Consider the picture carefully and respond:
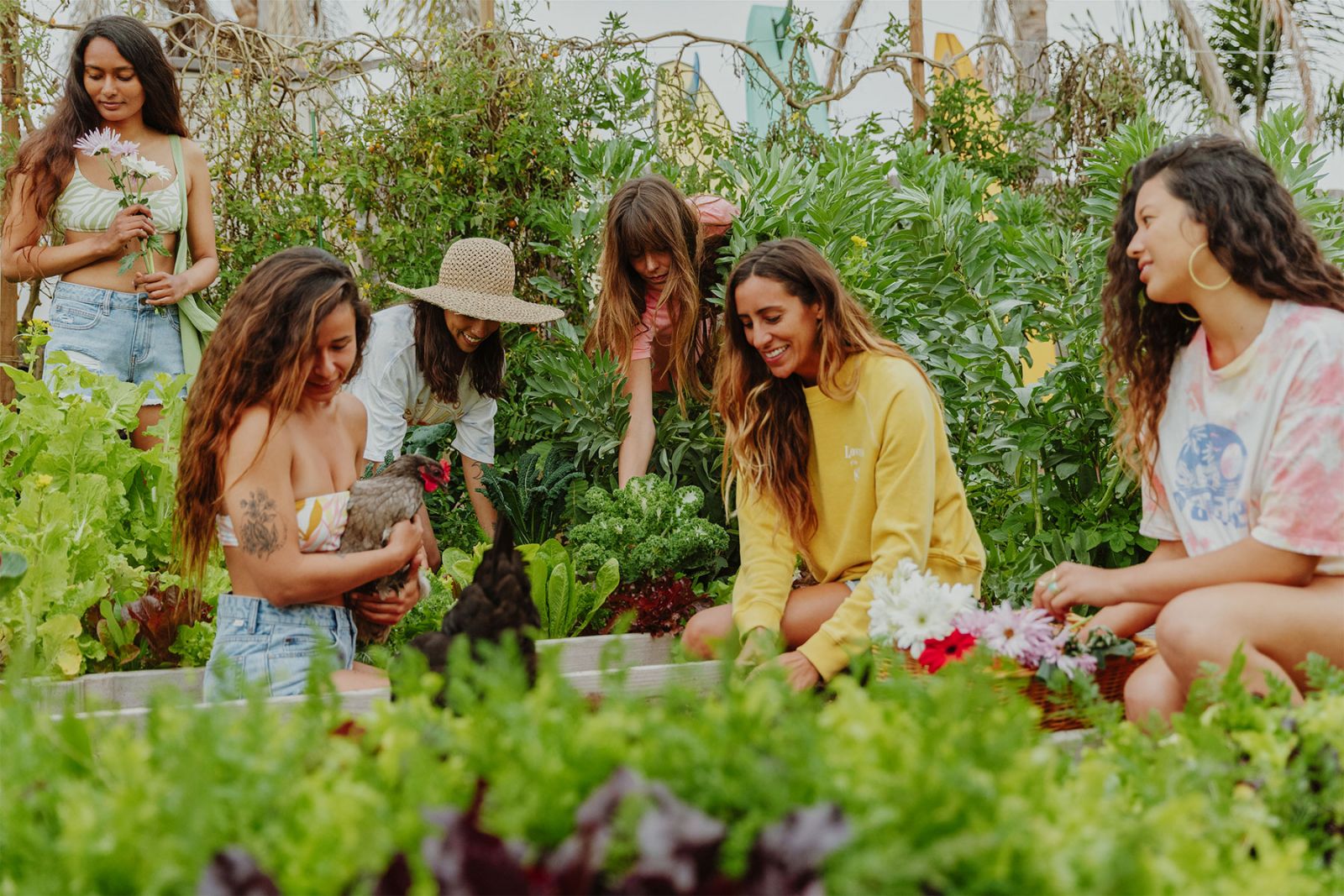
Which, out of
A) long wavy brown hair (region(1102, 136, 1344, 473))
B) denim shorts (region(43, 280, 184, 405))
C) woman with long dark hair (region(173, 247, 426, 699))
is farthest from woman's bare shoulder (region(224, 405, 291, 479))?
long wavy brown hair (region(1102, 136, 1344, 473))

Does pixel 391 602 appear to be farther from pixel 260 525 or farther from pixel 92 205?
pixel 92 205

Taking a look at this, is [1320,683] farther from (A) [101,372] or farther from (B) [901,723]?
(A) [101,372]

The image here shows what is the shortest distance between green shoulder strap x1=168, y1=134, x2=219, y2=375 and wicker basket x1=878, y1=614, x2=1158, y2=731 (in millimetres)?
2877

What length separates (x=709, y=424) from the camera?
4793 mm

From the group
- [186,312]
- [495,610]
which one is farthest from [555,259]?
[495,610]

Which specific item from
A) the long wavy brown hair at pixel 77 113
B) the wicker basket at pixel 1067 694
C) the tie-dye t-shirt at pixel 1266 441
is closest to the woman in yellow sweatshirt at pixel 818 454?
the wicker basket at pixel 1067 694

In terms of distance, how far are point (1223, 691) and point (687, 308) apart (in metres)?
2.90

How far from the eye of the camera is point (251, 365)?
2.86 metres

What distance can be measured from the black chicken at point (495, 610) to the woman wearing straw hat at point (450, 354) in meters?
2.03

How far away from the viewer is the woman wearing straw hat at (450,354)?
4.30 metres

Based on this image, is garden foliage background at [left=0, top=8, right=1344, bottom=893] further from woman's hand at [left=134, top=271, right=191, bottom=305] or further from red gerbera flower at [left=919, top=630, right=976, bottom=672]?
red gerbera flower at [left=919, top=630, right=976, bottom=672]

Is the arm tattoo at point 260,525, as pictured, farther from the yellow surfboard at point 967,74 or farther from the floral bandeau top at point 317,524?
the yellow surfboard at point 967,74

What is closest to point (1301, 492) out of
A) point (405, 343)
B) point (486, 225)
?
point (405, 343)

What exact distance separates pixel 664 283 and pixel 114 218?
6.29ft
